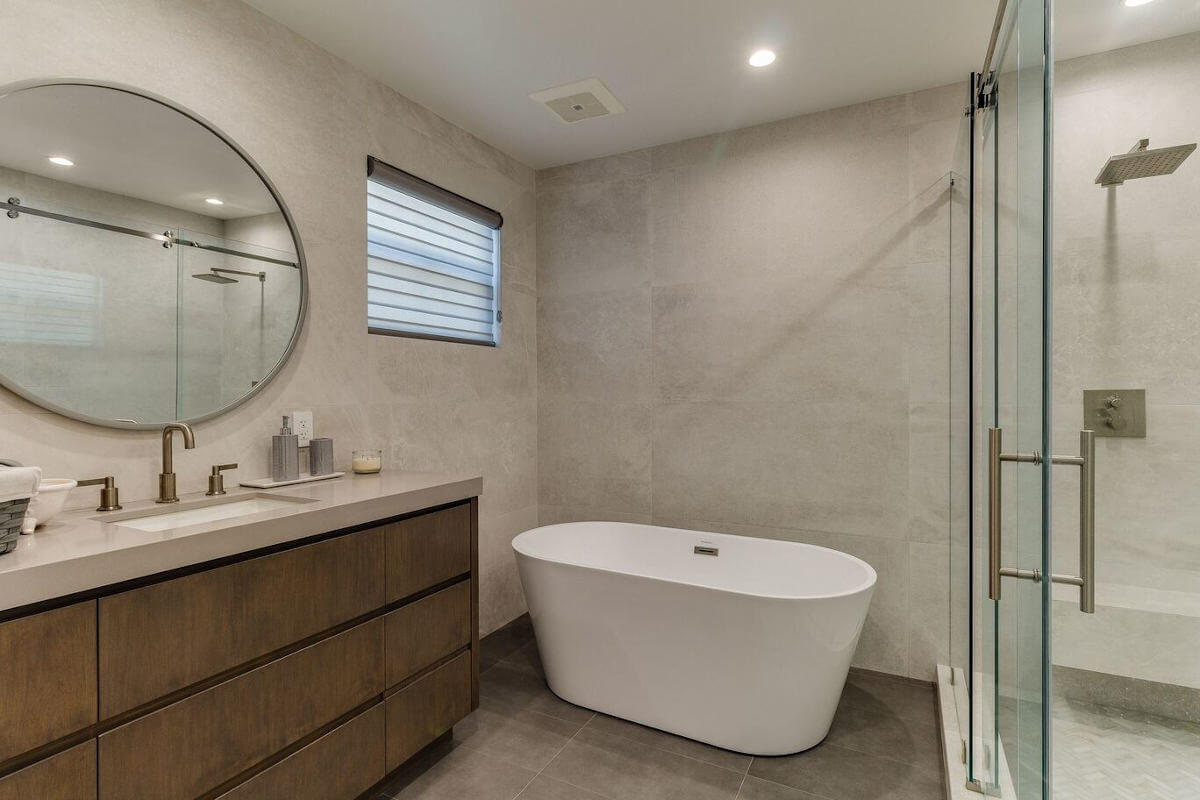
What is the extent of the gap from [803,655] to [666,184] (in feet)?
7.46

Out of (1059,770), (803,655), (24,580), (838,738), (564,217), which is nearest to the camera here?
(24,580)

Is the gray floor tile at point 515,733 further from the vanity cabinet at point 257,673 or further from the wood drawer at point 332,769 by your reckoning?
the wood drawer at point 332,769

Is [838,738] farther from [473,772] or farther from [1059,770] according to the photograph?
[473,772]

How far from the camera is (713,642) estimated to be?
2072mm

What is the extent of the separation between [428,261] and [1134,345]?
99.0 inches

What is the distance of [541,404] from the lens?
3.45 m

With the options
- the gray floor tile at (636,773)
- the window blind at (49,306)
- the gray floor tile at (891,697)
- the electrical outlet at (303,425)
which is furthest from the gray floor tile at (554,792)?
the window blind at (49,306)

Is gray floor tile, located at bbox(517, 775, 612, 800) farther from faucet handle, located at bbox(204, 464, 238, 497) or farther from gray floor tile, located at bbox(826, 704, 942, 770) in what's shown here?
faucet handle, located at bbox(204, 464, 238, 497)

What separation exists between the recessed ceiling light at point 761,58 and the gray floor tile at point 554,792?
8.74 feet

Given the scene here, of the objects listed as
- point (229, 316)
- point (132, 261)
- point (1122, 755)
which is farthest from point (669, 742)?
point (132, 261)

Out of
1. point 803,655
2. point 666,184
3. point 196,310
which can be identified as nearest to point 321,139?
point 196,310

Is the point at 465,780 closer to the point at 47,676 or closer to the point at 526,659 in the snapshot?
the point at 526,659

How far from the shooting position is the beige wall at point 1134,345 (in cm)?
114

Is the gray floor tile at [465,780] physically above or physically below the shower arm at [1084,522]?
below
